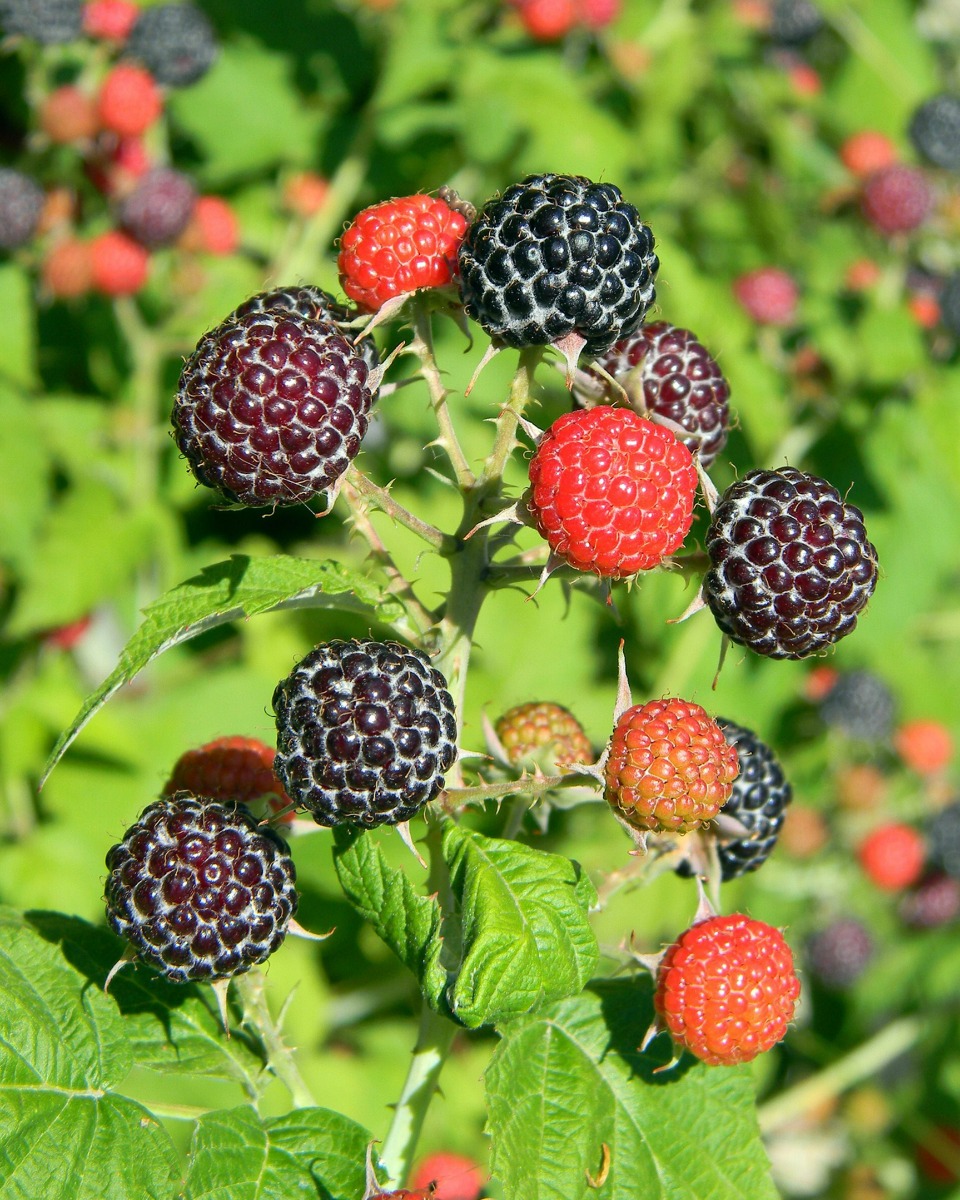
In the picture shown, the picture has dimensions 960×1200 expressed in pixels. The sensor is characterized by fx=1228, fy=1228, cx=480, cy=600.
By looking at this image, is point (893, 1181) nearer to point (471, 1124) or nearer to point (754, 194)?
point (471, 1124)

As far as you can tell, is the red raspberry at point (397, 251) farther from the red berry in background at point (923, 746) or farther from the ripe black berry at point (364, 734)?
the red berry in background at point (923, 746)

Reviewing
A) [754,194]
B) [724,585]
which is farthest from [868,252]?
[724,585]

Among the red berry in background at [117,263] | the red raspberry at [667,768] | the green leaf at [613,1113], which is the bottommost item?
the red berry in background at [117,263]

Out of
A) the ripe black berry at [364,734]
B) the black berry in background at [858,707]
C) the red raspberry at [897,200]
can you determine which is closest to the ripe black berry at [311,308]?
the ripe black berry at [364,734]

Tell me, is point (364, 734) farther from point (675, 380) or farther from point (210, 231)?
point (210, 231)

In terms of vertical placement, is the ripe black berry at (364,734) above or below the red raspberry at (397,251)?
below

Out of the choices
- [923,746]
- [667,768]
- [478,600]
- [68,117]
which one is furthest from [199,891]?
[923,746]
